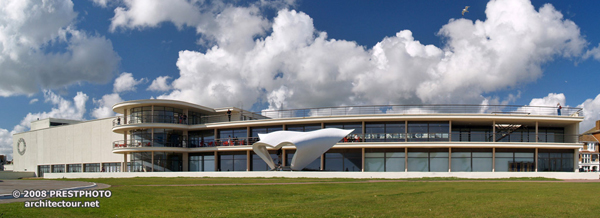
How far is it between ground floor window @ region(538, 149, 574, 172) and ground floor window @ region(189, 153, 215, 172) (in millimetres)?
32096

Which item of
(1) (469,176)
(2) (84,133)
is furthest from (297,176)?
(2) (84,133)

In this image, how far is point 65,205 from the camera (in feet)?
42.9

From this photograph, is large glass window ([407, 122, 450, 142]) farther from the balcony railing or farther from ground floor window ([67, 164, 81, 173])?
ground floor window ([67, 164, 81, 173])

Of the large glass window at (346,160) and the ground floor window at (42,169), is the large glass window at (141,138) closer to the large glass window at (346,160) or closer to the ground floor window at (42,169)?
the large glass window at (346,160)

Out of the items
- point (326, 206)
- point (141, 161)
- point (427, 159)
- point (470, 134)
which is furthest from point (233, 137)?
point (326, 206)

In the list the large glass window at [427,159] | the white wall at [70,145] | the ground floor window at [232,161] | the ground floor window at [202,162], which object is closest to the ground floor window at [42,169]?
the white wall at [70,145]

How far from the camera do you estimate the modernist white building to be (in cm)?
4050

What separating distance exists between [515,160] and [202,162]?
31.1m

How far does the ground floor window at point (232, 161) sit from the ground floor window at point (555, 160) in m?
28.2

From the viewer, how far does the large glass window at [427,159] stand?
41.1 metres

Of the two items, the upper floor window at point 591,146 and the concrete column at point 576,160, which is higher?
the concrete column at point 576,160

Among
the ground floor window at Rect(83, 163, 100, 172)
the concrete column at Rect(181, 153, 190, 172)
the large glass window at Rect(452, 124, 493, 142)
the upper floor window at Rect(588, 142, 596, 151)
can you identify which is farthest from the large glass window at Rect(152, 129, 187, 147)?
the upper floor window at Rect(588, 142, 596, 151)

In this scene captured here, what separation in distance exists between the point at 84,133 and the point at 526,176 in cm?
4815

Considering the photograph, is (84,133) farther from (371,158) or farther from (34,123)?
(371,158)
